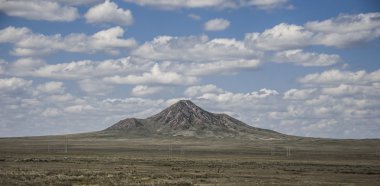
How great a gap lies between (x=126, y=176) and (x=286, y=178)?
17204 mm

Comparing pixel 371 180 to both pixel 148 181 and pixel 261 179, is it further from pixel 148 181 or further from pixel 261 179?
pixel 148 181

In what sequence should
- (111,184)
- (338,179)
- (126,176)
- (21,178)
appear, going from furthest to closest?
(338,179), (126,176), (21,178), (111,184)

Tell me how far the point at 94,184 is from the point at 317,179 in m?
25.1

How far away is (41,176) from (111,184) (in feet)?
33.3

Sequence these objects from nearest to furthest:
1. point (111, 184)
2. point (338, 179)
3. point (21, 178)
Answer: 1. point (111, 184)
2. point (21, 178)
3. point (338, 179)

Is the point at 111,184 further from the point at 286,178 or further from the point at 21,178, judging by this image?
the point at 286,178

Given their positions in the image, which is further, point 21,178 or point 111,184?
point 21,178

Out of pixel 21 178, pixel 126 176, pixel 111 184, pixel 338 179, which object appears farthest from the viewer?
pixel 338 179

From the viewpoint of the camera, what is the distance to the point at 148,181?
179ft

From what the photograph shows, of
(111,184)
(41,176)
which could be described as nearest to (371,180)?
(111,184)

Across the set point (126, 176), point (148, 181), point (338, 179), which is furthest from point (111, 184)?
point (338, 179)

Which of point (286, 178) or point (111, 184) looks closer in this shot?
point (111, 184)

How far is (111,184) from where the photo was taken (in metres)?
49.9

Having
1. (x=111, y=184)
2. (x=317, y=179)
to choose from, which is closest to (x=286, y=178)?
(x=317, y=179)
